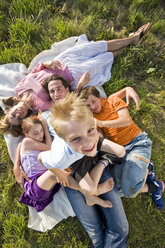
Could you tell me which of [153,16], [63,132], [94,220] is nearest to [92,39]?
[153,16]

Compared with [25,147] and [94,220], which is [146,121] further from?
[25,147]

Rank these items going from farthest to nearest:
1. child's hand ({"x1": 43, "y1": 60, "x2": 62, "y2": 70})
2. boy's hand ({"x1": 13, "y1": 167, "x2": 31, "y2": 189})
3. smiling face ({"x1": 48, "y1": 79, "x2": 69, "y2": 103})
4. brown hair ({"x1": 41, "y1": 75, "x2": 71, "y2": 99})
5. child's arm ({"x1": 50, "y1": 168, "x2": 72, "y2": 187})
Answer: child's hand ({"x1": 43, "y1": 60, "x2": 62, "y2": 70}) < brown hair ({"x1": 41, "y1": 75, "x2": 71, "y2": 99}) < smiling face ({"x1": 48, "y1": 79, "x2": 69, "y2": 103}) < boy's hand ({"x1": 13, "y1": 167, "x2": 31, "y2": 189}) < child's arm ({"x1": 50, "y1": 168, "x2": 72, "y2": 187})

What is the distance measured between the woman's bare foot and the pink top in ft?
4.60

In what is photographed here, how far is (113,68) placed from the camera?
9.62 feet

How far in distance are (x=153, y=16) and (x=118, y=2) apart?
702mm

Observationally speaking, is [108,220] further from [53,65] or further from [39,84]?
[53,65]

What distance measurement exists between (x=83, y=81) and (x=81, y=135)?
1.48 metres

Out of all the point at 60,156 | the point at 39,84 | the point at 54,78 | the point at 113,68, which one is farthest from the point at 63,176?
the point at 113,68

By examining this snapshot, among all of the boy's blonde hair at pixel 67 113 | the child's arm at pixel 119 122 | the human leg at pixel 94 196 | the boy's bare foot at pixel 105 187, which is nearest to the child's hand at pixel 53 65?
the child's arm at pixel 119 122

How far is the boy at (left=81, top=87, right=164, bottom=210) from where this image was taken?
2.04 m

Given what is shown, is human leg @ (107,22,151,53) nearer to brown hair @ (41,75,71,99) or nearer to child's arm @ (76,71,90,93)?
child's arm @ (76,71,90,93)

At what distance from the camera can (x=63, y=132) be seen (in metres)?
1.28

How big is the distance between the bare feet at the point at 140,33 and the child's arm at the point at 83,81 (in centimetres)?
108

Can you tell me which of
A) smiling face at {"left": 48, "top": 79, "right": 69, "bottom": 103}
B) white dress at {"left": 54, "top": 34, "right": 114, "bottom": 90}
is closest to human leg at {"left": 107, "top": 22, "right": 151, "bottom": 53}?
white dress at {"left": 54, "top": 34, "right": 114, "bottom": 90}
